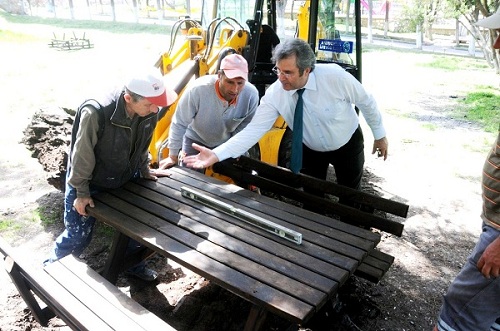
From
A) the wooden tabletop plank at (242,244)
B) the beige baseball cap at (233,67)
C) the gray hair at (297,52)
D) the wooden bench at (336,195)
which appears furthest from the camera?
the beige baseball cap at (233,67)

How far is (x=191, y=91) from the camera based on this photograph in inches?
133

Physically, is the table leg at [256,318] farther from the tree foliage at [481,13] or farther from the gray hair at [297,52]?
the tree foliage at [481,13]

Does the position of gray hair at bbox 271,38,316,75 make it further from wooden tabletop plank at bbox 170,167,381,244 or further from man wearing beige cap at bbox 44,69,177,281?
wooden tabletop plank at bbox 170,167,381,244

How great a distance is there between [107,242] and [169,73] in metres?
1.93

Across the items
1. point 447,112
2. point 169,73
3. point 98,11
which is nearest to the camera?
point 169,73

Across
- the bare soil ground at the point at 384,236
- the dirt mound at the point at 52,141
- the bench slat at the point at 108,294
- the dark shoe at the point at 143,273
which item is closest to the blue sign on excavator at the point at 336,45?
the bare soil ground at the point at 384,236

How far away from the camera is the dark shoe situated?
3336mm

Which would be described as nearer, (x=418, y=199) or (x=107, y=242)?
(x=107, y=242)

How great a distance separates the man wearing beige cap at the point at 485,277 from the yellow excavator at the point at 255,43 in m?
2.68

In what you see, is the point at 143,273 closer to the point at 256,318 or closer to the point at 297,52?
the point at 256,318

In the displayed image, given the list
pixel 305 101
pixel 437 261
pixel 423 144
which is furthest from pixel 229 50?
pixel 423 144

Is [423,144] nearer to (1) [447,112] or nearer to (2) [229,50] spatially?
(1) [447,112]

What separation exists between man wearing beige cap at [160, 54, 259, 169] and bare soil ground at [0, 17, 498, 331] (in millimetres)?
604

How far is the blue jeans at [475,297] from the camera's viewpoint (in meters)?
2.03
